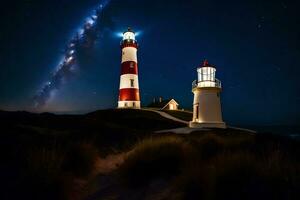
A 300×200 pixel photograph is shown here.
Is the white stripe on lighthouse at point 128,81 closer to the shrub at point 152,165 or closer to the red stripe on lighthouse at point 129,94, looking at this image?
the red stripe on lighthouse at point 129,94

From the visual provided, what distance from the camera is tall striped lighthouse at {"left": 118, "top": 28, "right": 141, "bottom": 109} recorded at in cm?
3966

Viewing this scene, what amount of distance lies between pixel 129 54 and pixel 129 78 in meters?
A: 3.55

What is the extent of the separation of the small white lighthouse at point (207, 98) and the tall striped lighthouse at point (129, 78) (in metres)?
15.0

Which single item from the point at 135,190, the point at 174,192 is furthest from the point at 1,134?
the point at 174,192

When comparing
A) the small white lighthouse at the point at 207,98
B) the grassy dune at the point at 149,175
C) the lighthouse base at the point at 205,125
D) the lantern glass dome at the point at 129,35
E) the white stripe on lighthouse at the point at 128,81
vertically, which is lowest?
the grassy dune at the point at 149,175

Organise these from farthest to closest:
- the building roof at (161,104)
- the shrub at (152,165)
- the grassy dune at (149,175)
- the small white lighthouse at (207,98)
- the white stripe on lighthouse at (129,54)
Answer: the building roof at (161,104) → the white stripe on lighthouse at (129,54) → the small white lighthouse at (207,98) → the shrub at (152,165) → the grassy dune at (149,175)

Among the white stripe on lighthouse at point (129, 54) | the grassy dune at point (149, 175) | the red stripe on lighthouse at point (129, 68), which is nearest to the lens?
the grassy dune at point (149, 175)

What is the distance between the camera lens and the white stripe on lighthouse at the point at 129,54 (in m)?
40.5

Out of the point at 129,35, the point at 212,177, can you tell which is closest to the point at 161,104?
the point at 129,35

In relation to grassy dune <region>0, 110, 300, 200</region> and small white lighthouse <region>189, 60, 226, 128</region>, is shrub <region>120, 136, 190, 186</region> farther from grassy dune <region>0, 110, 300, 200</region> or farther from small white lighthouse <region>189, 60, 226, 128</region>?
small white lighthouse <region>189, 60, 226, 128</region>

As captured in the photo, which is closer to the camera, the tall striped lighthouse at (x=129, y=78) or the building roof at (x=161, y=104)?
the tall striped lighthouse at (x=129, y=78)

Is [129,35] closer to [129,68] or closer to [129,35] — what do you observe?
[129,35]

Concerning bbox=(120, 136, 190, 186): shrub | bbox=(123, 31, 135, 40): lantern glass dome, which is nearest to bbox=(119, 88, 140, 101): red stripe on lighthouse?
bbox=(123, 31, 135, 40): lantern glass dome

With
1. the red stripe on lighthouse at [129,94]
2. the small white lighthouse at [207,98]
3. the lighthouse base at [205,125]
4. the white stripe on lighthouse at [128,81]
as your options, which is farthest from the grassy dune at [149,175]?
the white stripe on lighthouse at [128,81]
